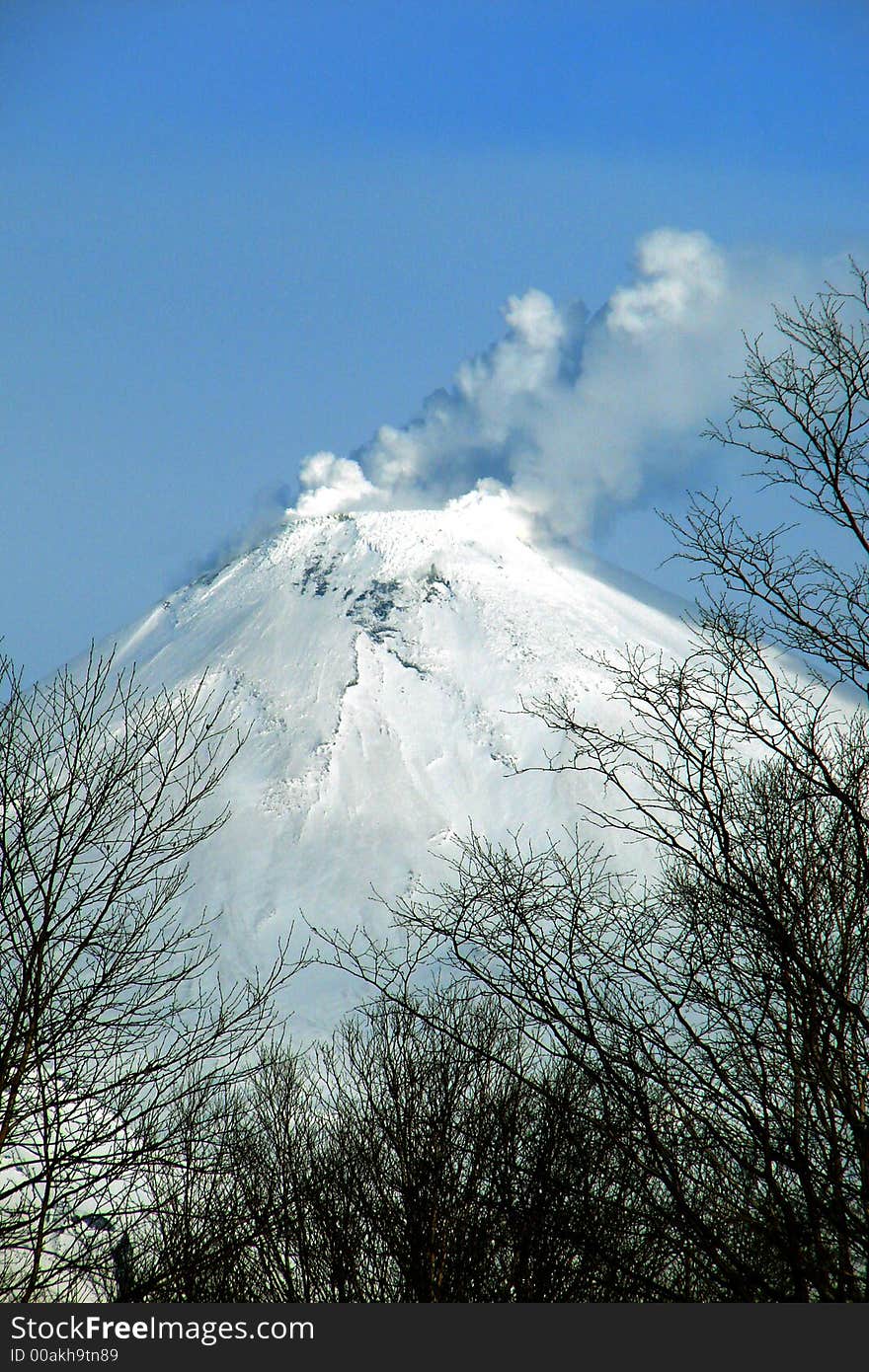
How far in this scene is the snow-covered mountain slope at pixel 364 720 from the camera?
14850 centimetres

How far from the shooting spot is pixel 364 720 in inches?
6747

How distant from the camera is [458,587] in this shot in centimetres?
19800

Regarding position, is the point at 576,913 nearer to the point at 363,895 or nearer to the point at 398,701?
the point at 363,895

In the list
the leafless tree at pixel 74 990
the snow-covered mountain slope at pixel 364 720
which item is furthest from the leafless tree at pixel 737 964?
the snow-covered mountain slope at pixel 364 720

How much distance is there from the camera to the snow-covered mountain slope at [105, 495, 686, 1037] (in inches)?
5846

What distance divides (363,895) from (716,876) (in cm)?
14414

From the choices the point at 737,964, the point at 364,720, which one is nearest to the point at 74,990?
the point at 737,964

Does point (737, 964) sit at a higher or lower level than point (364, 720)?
lower

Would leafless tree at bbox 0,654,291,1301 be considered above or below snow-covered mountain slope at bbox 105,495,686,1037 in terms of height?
below

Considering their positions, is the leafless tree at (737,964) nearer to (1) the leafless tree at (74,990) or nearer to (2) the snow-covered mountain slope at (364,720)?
(1) the leafless tree at (74,990)

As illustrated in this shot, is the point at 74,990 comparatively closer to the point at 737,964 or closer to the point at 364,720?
the point at 737,964

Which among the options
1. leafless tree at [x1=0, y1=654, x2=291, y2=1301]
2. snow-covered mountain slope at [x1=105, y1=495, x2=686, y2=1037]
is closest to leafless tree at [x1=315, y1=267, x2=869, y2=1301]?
leafless tree at [x1=0, y1=654, x2=291, y2=1301]

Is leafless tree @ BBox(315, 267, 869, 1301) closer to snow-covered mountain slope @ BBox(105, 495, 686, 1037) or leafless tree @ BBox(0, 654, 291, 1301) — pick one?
leafless tree @ BBox(0, 654, 291, 1301)

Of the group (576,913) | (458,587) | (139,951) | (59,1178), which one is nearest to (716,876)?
(576,913)
